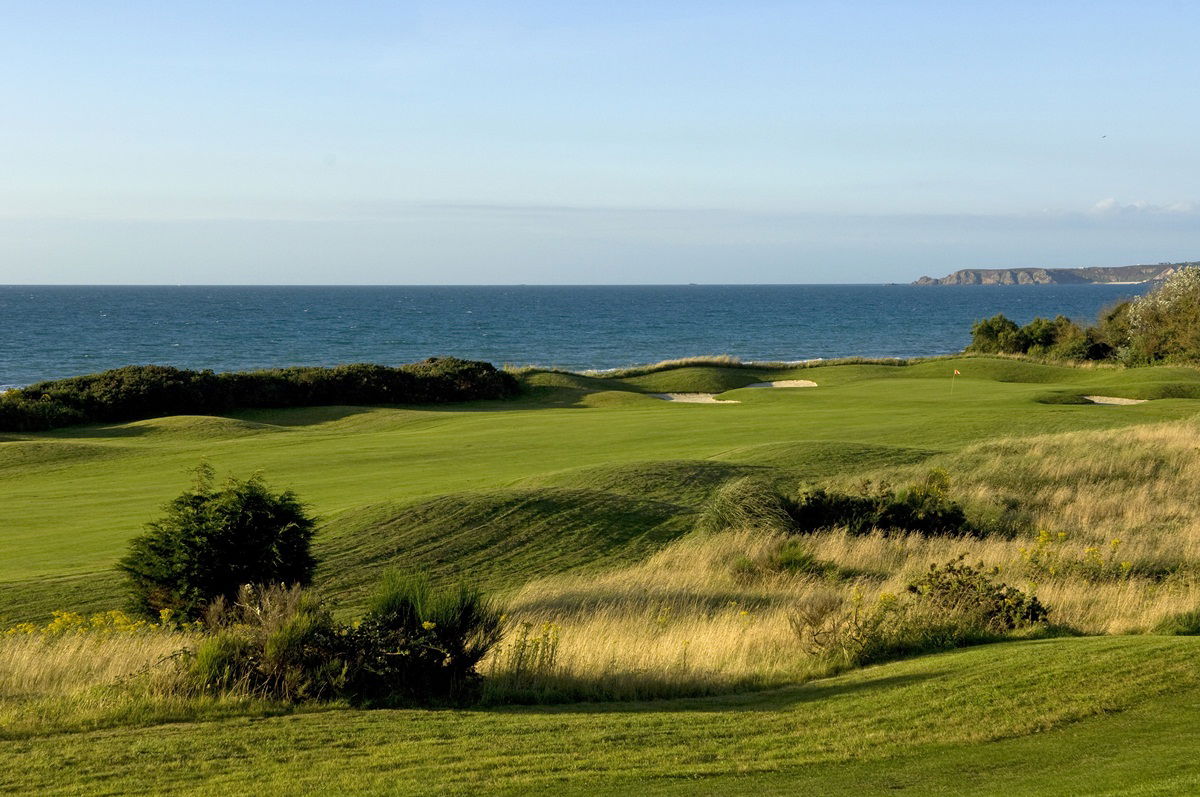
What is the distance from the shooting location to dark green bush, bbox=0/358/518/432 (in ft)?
121

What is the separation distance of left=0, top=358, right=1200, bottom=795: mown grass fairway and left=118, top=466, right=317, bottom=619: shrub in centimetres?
119

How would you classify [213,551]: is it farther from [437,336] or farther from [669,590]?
[437,336]

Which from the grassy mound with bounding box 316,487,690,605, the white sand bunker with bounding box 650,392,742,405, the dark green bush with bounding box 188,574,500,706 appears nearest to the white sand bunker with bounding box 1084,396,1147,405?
the white sand bunker with bounding box 650,392,742,405

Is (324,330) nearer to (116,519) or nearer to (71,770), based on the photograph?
(116,519)

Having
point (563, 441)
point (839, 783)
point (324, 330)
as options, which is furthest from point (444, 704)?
point (324, 330)

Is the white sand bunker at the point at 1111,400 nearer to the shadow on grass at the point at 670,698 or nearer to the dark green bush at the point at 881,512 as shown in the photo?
the dark green bush at the point at 881,512

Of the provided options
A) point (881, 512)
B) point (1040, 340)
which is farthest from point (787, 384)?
point (881, 512)

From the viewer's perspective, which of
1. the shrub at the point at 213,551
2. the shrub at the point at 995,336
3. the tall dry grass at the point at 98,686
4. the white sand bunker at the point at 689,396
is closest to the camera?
the tall dry grass at the point at 98,686

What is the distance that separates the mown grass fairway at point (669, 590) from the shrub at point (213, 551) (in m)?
1.19

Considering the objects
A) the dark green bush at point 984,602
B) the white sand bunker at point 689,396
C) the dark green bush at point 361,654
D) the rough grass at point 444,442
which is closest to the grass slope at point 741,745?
the dark green bush at point 361,654

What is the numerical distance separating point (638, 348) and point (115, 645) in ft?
320

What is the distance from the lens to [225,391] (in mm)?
41469

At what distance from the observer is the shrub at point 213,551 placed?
11859 mm

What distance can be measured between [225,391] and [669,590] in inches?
1237
